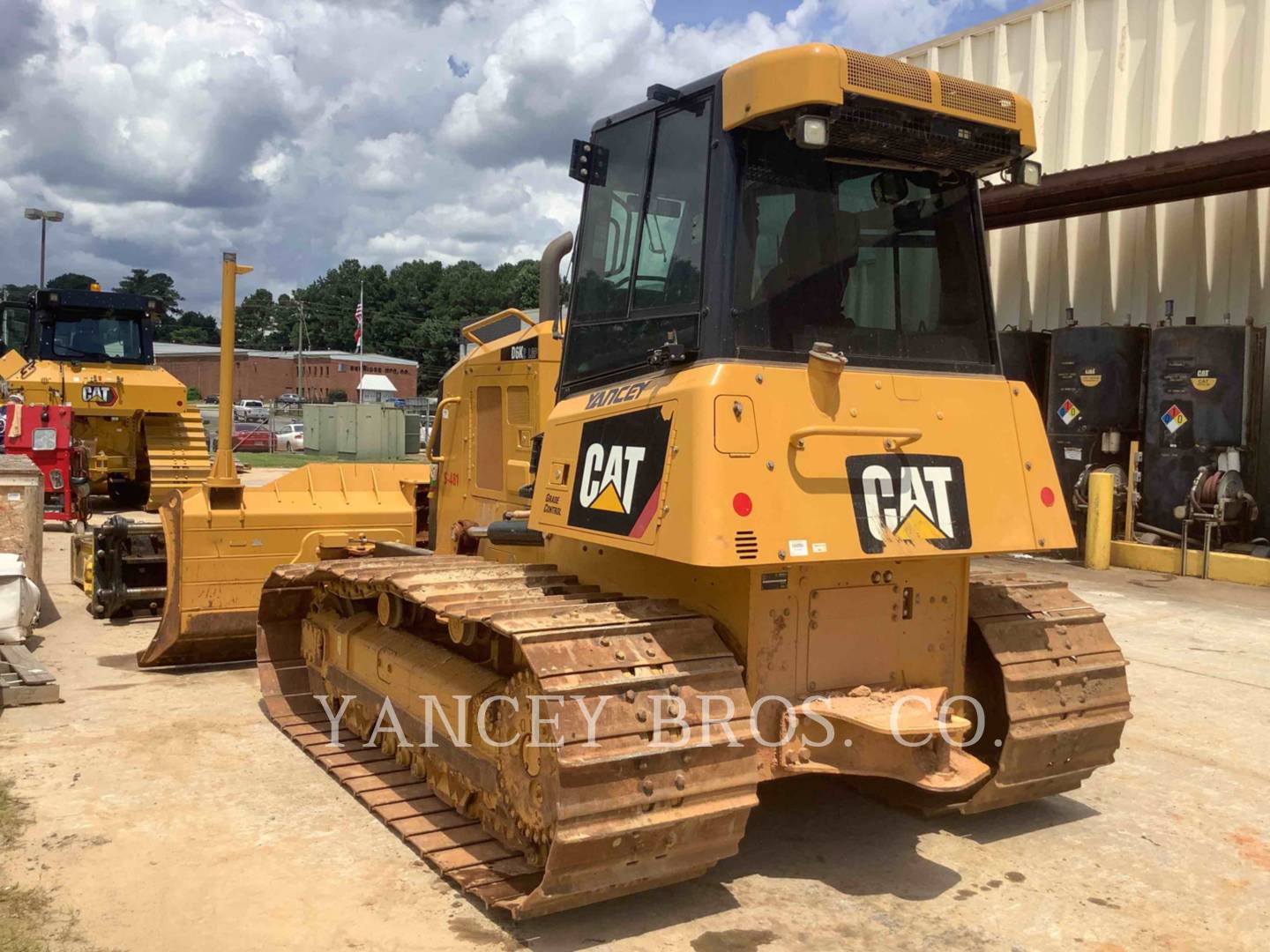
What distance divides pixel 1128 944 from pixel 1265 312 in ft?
37.8

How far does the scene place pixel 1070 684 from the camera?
15.2 feet

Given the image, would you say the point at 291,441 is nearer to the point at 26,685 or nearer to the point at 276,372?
the point at 26,685

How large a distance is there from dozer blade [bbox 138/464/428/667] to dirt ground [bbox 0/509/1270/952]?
69 centimetres

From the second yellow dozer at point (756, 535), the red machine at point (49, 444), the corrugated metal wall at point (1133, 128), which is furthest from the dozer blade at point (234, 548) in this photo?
the corrugated metal wall at point (1133, 128)

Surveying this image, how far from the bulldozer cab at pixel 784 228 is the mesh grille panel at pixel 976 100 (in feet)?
0.04

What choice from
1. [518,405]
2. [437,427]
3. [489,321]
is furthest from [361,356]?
[518,405]

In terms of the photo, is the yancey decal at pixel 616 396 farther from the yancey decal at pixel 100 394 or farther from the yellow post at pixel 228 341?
the yancey decal at pixel 100 394

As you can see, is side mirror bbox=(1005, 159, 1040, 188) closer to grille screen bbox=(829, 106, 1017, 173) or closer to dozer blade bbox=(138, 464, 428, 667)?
grille screen bbox=(829, 106, 1017, 173)

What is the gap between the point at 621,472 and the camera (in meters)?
4.07

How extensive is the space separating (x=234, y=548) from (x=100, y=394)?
1029 cm

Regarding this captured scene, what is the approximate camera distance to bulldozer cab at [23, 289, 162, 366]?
1631 cm

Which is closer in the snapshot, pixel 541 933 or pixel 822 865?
pixel 541 933

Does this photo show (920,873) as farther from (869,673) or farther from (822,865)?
(869,673)

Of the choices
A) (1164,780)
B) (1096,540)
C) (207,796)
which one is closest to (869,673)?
(1164,780)
